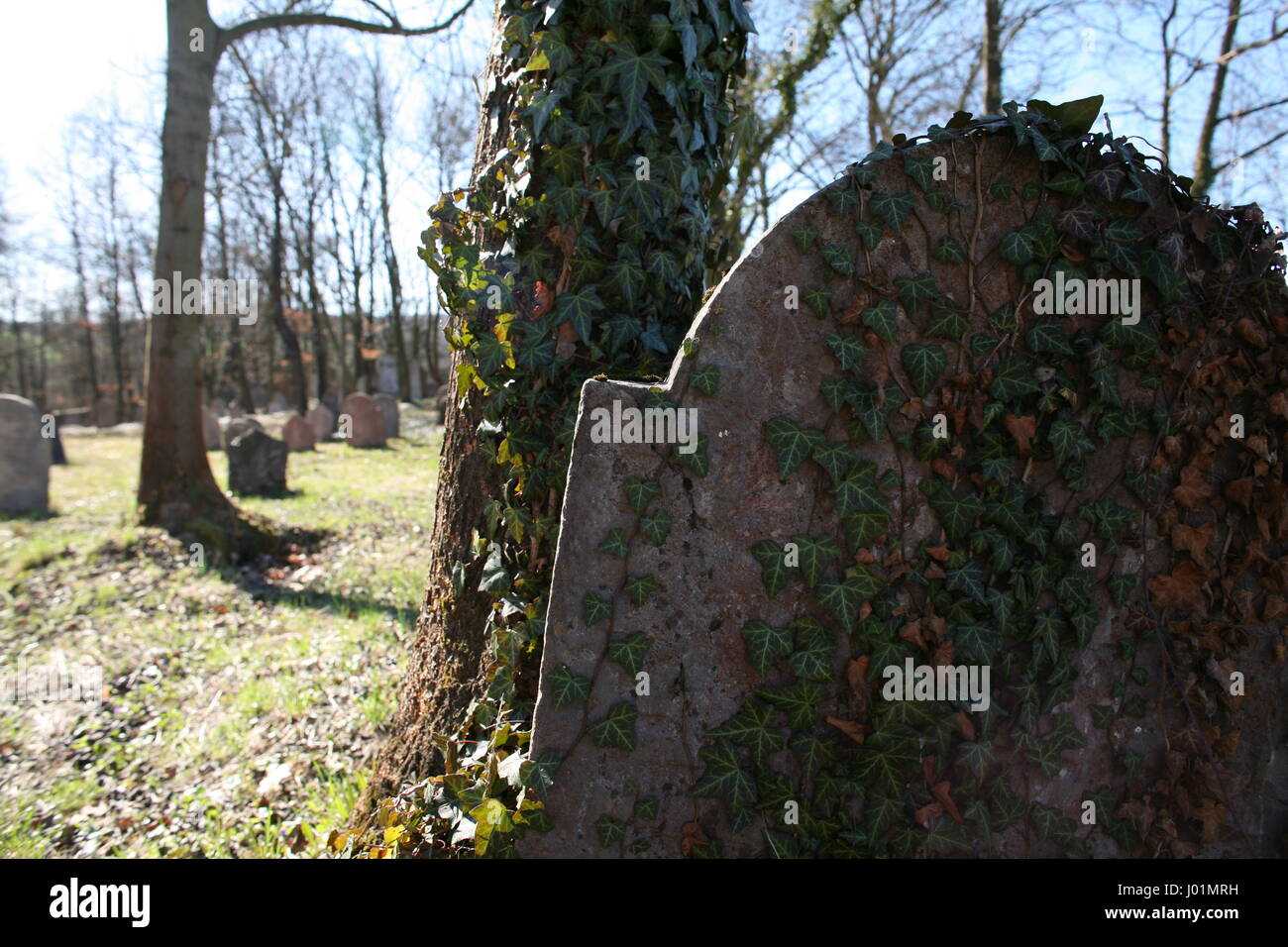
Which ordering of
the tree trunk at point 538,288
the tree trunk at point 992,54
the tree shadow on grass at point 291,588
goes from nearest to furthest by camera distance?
the tree trunk at point 538,288 < the tree shadow on grass at point 291,588 < the tree trunk at point 992,54

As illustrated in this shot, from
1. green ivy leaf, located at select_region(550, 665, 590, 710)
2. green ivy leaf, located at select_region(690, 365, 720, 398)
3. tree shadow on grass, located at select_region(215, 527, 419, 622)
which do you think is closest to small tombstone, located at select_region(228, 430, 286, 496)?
tree shadow on grass, located at select_region(215, 527, 419, 622)

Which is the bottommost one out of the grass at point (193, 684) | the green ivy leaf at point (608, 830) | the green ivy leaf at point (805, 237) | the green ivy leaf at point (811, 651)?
the grass at point (193, 684)

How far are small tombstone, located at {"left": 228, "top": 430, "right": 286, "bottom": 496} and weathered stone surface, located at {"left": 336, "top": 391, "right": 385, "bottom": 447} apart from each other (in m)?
7.04

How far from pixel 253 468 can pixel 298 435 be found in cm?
675

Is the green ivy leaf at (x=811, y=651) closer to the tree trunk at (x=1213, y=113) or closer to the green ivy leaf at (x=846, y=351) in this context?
the green ivy leaf at (x=846, y=351)

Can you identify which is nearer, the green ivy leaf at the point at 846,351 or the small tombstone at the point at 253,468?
the green ivy leaf at the point at 846,351

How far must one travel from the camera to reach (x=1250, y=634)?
7.42 ft

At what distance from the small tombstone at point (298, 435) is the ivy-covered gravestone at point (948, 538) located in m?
17.0

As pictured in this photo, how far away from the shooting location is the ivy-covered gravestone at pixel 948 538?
2.15 meters

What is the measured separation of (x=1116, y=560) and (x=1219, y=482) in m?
0.41

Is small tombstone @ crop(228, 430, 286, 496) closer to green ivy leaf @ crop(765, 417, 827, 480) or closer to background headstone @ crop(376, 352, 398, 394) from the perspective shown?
green ivy leaf @ crop(765, 417, 827, 480)

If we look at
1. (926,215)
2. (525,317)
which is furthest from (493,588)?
(926,215)

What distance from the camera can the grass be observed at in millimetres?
3414

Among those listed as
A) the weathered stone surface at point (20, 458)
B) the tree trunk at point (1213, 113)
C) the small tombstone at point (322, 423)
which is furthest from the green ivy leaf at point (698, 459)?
the small tombstone at point (322, 423)
